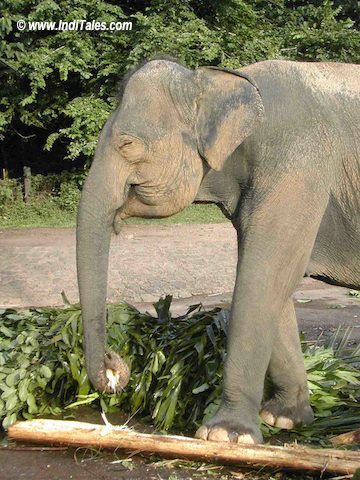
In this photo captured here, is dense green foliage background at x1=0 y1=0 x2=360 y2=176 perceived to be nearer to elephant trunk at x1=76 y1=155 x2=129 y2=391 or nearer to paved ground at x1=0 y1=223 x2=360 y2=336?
paved ground at x1=0 y1=223 x2=360 y2=336

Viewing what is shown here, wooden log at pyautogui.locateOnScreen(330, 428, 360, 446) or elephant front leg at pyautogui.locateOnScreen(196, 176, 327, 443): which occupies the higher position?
elephant front leg at pyautogui.locateOnScreen(196, 176, 327, 443)

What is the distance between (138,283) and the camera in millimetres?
10203

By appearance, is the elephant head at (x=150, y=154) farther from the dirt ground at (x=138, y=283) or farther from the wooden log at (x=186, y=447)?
the dirt ground at (x=138, y=283)

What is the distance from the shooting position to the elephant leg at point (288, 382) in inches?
176

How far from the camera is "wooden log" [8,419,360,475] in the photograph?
3764mm

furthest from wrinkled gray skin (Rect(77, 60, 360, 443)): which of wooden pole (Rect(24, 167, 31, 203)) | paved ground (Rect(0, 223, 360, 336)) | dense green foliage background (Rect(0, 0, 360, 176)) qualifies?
wooden pole (Rect(24, 167, 31, 203))

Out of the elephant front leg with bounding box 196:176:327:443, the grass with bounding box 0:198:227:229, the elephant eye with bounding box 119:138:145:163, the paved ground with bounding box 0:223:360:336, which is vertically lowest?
the grass with bounding box 0:198:227:229

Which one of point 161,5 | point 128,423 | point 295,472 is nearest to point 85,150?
point 161,5

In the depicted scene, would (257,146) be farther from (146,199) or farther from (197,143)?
(146,199)

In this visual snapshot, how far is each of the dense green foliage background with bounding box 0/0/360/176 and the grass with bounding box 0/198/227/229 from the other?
1.45m

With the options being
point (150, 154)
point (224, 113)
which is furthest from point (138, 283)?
point (224, 113)

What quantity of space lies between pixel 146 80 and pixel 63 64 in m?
14.7

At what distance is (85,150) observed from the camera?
17828 mm

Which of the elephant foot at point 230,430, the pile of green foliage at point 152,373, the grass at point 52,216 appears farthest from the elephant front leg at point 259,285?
the grass at point 52,216
